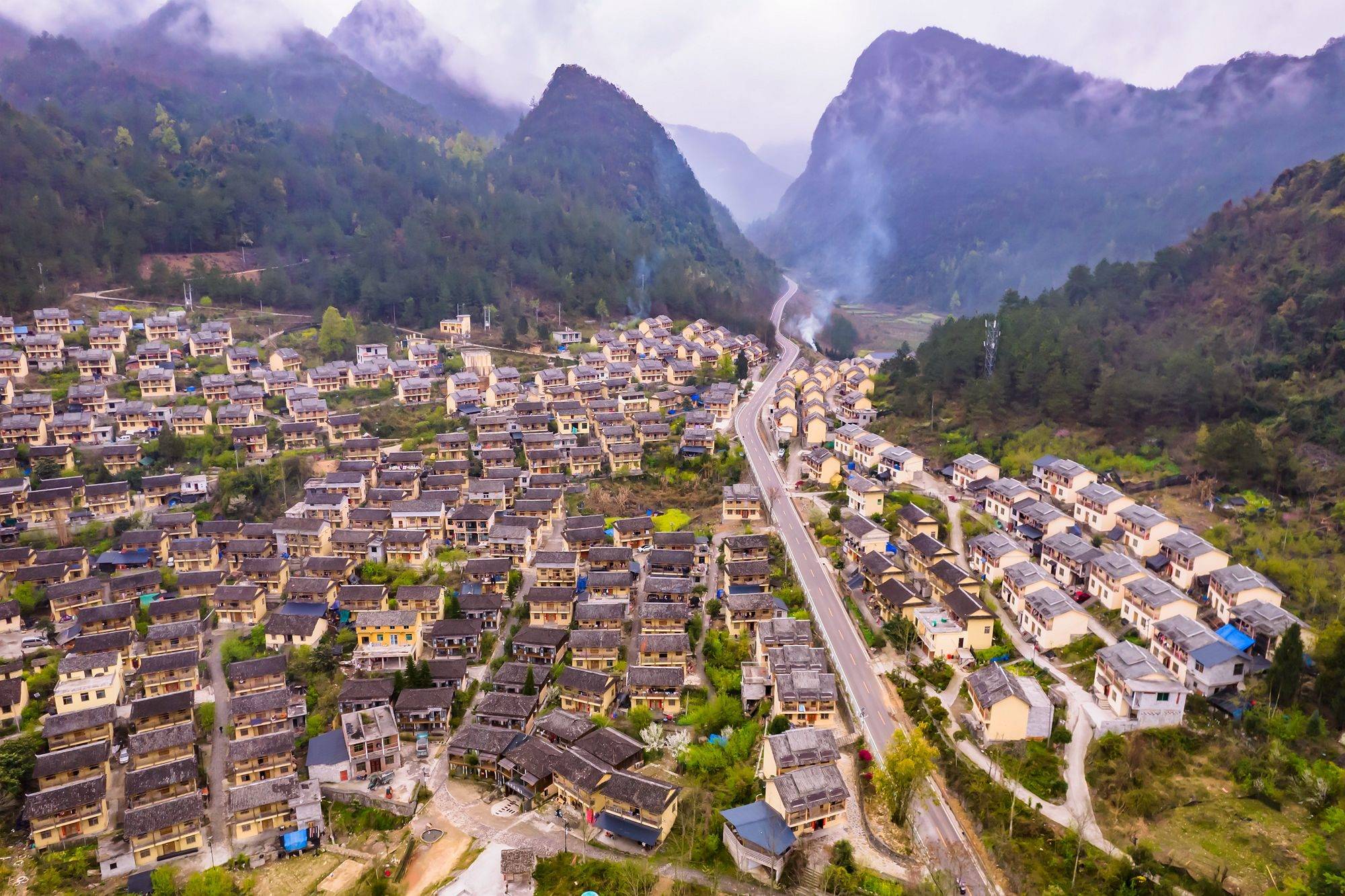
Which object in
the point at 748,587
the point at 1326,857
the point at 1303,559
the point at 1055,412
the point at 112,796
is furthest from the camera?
the point at 1055,412

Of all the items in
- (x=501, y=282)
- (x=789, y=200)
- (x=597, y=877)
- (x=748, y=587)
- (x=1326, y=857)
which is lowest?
(x=597, y=877)

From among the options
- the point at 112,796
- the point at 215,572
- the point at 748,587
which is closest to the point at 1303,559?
the point at 748,587

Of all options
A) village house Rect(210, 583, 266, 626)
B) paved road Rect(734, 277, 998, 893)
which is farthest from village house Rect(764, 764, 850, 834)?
village house Rect(210, 583, 266, 626)

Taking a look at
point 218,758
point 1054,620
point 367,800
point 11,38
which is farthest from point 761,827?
point 11,38

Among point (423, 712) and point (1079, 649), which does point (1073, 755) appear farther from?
point (423, 712)

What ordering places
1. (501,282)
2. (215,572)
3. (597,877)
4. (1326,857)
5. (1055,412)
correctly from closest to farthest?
(1326,857) → (597,877) → (215,572) → (1055,412) → (501,282)

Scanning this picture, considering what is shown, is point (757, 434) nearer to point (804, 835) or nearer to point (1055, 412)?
point (1055, 412)
